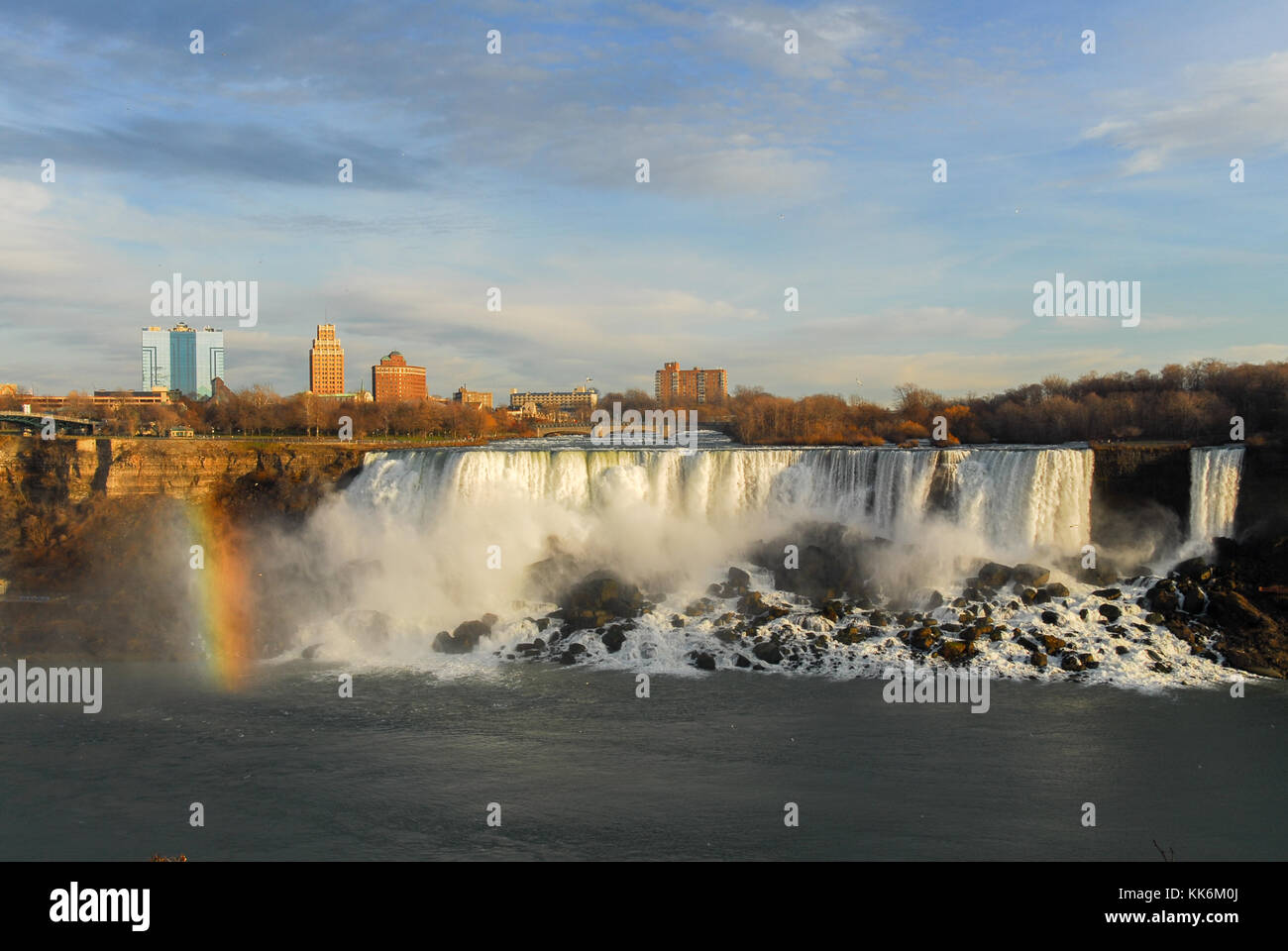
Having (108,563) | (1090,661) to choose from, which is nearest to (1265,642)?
(1090,661)

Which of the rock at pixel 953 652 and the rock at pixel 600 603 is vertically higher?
the rock at pixel 600 603

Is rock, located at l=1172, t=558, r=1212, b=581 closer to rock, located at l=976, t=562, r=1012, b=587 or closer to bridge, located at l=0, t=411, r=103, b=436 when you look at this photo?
rock, located at l=976, t=562, r=1012, b=587

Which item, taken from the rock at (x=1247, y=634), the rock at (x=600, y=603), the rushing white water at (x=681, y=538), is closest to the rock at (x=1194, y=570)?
the rock at (x=1247, y=634)

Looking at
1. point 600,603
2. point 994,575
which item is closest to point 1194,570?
point 994,575

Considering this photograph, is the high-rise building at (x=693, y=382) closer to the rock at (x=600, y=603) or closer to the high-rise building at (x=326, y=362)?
the high-rise building at (x=326, y=362)

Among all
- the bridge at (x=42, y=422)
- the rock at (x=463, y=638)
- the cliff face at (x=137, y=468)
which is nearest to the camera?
the rock at (x=463, y=638)
